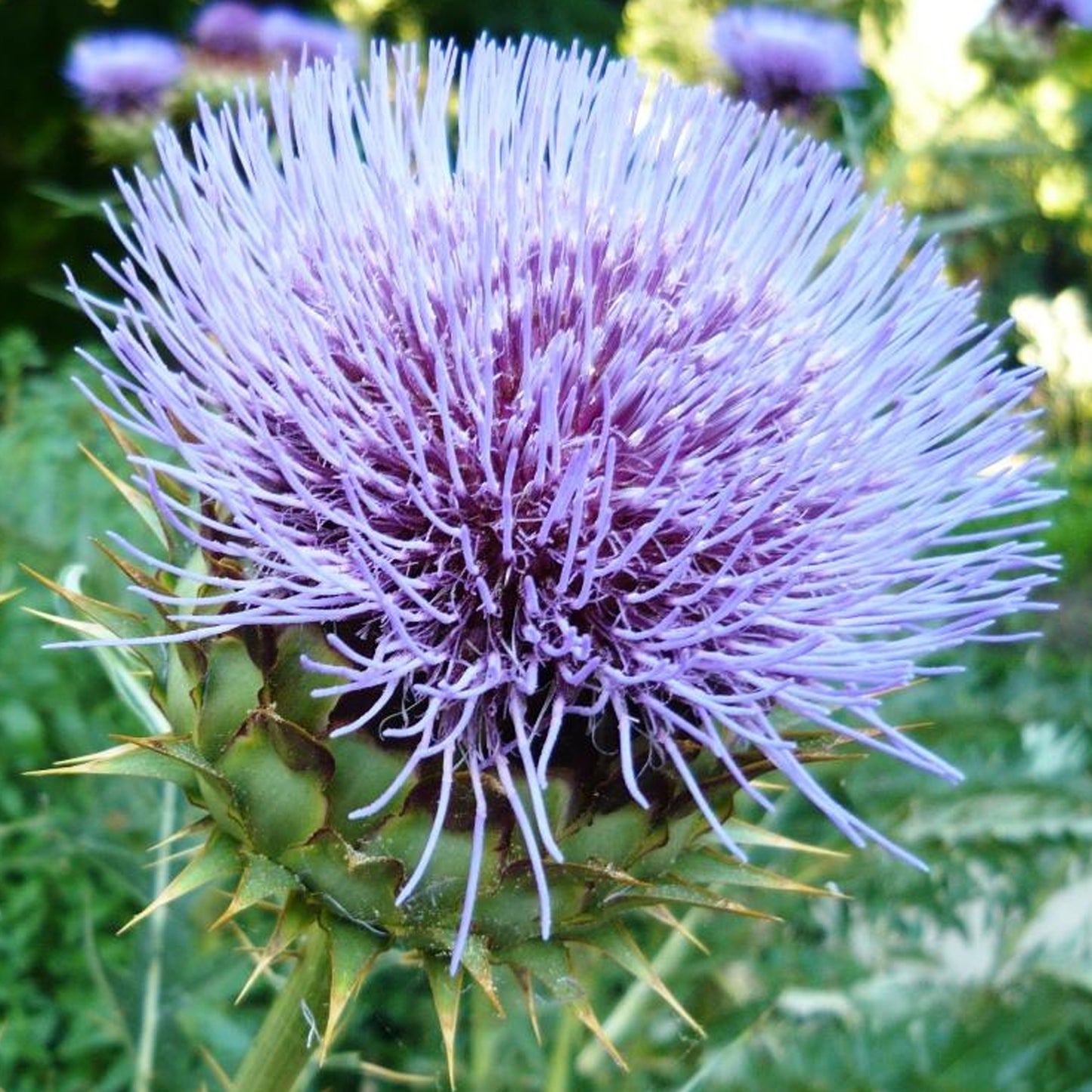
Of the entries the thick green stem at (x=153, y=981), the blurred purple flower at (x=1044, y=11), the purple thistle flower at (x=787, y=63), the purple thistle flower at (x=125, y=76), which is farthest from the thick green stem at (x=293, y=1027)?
the blurred purple flower at (x=1044, y=11)

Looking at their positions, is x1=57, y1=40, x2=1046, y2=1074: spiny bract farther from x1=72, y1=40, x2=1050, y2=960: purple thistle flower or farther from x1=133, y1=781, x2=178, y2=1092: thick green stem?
x1=133, y1=781, x2=178, y2=1092: thick green stem

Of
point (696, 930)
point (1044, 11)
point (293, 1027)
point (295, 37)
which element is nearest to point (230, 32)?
point (295, 37)

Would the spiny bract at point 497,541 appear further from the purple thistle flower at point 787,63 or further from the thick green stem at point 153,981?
the purple thistle flower at point 787,63

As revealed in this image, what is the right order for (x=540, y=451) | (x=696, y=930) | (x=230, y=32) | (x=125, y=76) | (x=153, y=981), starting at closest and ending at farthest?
(x=540, y=451)
(x=153, y=981)
(x=696, y=930)
(x=125, y=76)
(x=230, y=32)

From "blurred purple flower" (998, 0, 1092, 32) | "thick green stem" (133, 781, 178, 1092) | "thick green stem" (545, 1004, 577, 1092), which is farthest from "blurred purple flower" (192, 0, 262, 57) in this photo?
"thick green stem" (545, 1004, 577, 1092)

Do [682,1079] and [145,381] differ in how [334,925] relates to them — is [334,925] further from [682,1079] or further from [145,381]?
[682,1079]

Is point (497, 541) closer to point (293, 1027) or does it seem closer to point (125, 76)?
point (293, 1027)
